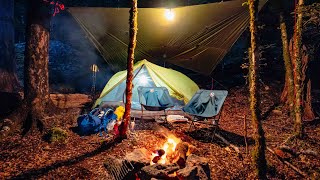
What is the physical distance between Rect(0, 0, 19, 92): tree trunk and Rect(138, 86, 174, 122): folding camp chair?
15.3 ft

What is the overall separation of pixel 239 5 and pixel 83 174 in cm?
477

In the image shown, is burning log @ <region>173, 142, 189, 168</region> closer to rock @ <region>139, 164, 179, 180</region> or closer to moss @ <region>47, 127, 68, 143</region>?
rock @ <region>139, 164, 179, 180</region>

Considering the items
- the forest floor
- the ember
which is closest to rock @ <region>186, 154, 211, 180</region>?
the forest floor

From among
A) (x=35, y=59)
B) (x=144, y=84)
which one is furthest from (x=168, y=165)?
(x=144, y=84)

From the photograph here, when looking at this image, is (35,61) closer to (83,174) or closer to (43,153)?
(43,153)

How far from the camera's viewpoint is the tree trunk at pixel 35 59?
5562 millimetres

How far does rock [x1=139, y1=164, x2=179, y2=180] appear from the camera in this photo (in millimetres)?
3379

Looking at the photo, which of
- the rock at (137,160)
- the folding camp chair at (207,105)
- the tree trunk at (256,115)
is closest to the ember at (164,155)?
the rock at (137,160)

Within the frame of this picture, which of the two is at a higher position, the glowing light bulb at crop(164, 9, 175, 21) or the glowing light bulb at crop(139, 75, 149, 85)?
the glowing light bulb at crop(164, 9, 175, 21)

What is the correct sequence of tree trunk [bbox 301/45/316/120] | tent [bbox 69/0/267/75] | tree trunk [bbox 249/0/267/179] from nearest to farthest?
tree trunk [bbox 249/0/267/179] → tent [bbox 69/0/267/75] → tree trunk [bbox 301/45/316/120]

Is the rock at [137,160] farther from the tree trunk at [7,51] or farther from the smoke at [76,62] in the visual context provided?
the smoke at [76,62]

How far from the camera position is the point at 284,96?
8562 mm

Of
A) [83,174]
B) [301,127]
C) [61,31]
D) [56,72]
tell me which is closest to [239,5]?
[301,127]

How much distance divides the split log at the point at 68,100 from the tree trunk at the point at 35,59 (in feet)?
2.52
